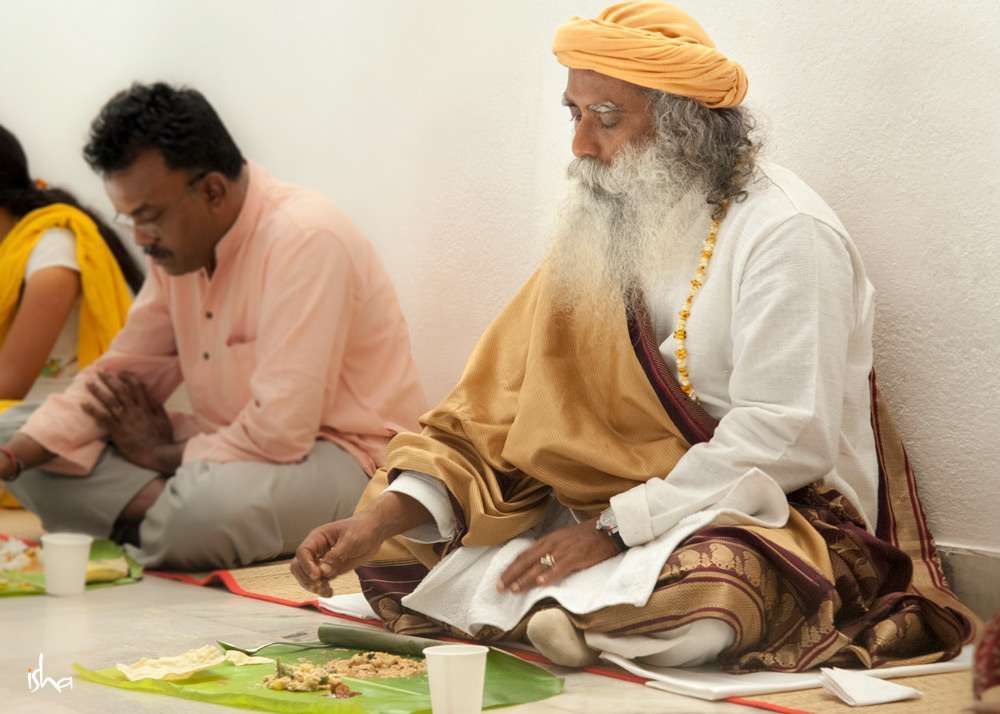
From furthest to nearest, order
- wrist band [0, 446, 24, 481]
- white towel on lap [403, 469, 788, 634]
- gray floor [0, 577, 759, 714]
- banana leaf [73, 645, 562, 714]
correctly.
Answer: wrist band [0, 446, 24, 481], white towel on lap [403, 469, 788, 634], gray floor [0, 577, 759, 714], banana leaf [73, 645, 562, 714]

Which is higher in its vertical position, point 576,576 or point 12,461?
point 576,576

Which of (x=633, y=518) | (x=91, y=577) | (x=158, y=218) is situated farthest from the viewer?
(x=158, y=218)

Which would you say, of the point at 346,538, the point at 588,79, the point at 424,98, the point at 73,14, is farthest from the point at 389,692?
the point at 73,14

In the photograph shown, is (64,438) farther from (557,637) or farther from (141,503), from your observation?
(557,637)

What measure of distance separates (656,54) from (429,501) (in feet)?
4.16

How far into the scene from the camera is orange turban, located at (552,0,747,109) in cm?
354

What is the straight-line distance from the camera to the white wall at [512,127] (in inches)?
148

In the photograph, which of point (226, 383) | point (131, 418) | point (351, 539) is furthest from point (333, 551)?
point (131, 418)

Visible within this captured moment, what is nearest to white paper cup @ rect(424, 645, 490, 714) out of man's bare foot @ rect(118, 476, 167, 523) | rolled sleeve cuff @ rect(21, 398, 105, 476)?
man's bare foot @ rect(118, 476, 167, 523)

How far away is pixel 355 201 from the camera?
18.9 ft

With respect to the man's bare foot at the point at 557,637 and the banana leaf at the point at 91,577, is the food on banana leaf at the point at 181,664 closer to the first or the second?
the man's bare foot at the point at 557,637

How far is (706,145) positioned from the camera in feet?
11.8

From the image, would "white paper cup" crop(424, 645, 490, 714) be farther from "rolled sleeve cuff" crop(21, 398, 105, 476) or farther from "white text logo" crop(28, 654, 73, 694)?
"rolled sleeve cuff" crop(21, 398, 105, 476)

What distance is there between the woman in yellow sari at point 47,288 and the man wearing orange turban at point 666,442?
2.94 metres
